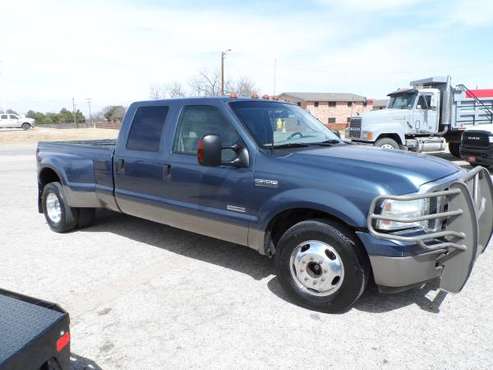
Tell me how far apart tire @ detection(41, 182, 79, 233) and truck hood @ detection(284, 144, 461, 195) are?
352cm

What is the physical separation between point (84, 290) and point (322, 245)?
91.3 inches

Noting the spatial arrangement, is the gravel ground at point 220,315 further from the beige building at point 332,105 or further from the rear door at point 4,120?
the beige building at point 332,105

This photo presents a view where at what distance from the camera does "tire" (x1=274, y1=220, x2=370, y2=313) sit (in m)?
3.04

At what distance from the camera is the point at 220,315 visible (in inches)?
127

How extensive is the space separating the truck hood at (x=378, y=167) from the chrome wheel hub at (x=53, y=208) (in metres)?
3.72

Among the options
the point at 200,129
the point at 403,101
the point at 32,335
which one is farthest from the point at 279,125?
the point at 403,101

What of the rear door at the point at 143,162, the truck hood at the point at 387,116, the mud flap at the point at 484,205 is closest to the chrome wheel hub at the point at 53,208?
the rear door at the point at 143,162

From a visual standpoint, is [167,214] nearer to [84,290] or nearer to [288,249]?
[84,290]

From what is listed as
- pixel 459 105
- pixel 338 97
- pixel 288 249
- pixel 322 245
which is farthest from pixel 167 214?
pixel 338 97

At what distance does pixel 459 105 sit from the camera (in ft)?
46.1

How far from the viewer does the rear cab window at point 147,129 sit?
4.36 m

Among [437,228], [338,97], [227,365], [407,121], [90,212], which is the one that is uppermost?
[338,97]

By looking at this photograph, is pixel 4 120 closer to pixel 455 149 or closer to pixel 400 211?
pixel 455 149

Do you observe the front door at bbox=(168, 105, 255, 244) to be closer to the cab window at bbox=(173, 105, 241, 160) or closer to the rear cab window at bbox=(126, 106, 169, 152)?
the cab window at bbox=(173, 105, 241, 160)
